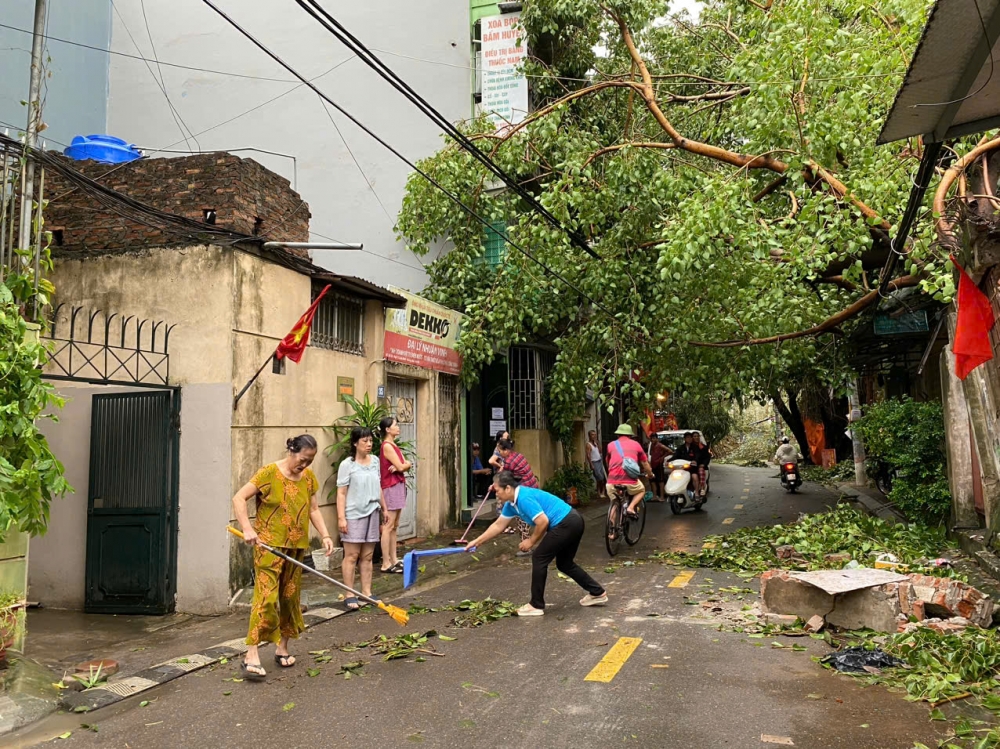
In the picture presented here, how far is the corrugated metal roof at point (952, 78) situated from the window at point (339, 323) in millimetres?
7275

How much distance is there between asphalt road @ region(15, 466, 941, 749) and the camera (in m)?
4.37

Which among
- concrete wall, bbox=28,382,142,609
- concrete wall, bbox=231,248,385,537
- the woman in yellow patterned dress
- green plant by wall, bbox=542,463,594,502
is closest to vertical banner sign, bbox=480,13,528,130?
concrete wall, bbox=231,248,385,537

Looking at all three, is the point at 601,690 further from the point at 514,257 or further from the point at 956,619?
the point at 514,257

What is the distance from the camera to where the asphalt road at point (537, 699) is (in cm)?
437

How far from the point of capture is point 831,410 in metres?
28.6

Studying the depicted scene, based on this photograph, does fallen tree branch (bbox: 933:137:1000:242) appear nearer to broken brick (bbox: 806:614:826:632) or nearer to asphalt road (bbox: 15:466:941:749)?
broken brick (bbox: 806:614:826:632)

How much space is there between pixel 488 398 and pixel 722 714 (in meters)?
13.6

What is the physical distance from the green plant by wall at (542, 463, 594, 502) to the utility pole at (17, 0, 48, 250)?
13116 mm

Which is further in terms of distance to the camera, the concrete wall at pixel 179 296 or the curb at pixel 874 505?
the curb at pixel 874 505

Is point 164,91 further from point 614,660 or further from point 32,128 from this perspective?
point 614,660

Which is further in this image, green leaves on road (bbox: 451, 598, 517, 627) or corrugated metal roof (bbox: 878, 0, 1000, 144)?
green leaves on road (bbox: 451, 598, 517, 627)

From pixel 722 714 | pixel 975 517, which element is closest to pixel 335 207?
pixel 975 517

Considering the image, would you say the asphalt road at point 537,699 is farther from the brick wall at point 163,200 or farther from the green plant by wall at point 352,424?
the brick wall at point 163,200

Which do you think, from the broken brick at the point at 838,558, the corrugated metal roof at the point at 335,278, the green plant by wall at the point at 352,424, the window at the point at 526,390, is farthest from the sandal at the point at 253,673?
the window at the point at 526,390
